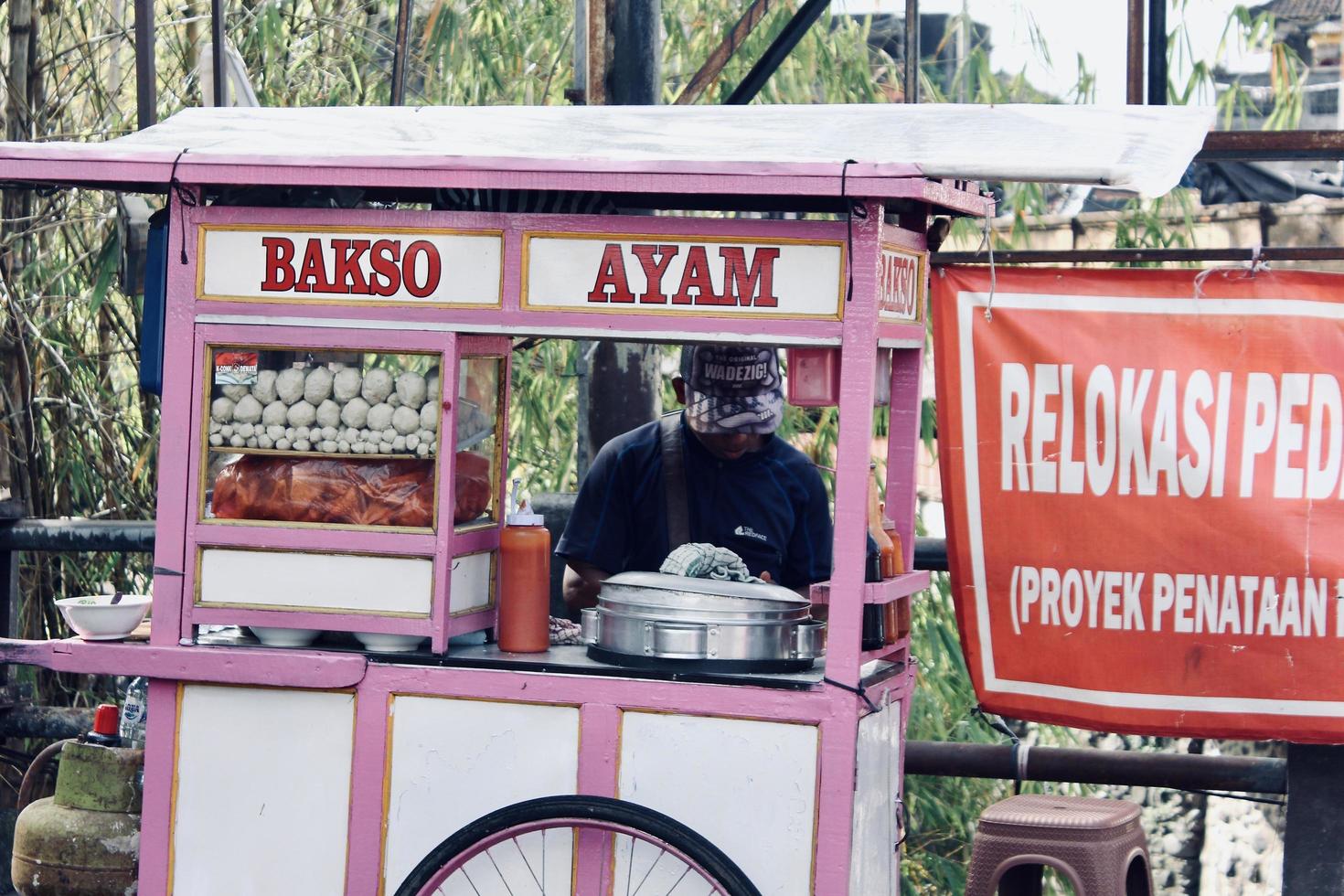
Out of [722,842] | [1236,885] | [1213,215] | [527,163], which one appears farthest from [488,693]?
[1236,885]

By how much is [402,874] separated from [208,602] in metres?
0.76

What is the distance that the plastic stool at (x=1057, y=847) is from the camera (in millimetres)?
4152

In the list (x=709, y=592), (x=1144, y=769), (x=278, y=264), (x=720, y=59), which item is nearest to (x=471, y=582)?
(x=709, y=592)

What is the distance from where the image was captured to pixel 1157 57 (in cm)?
473

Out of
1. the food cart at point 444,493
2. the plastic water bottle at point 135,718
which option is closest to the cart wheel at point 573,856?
the food cart at point 444,493

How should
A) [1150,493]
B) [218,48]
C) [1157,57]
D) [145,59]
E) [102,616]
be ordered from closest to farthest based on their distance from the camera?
[102,616] < [1150,493] < [1157,57] < [145,59] < [218,48]

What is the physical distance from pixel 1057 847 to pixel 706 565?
49.2 inches

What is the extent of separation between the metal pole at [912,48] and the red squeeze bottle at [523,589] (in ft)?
6.94

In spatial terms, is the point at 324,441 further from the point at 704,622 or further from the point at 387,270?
the point at 704,622

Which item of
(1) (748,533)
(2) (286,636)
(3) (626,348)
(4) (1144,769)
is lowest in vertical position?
(4) (1144,769)

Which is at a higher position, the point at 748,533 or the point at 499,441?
the point at 499,441

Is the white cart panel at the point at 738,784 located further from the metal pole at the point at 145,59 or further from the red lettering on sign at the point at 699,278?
the metal pole at the point at 145,59

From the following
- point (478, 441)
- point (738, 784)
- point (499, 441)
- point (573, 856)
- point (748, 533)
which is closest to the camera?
point (738, 784)

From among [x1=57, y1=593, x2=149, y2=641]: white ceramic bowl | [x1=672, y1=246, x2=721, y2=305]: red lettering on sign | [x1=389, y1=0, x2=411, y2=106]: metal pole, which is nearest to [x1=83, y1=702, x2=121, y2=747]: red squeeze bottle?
[x1=57, y1=593, x2=149, y2=641]: white ceramic bowl
